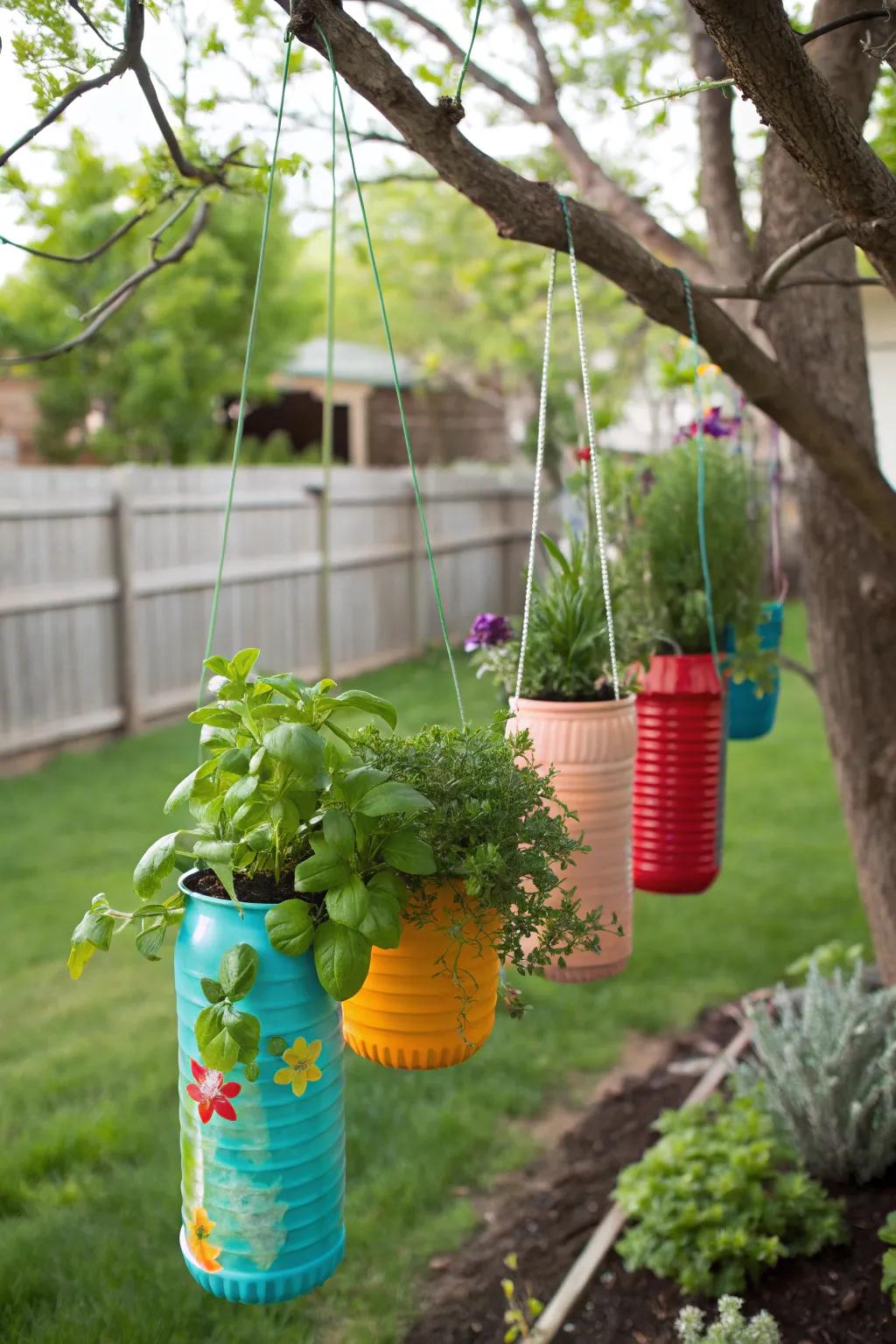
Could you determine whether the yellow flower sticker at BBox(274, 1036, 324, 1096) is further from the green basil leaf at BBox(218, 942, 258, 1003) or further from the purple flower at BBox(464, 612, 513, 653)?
the purple flower at BBox(464, 612, 513, 653)

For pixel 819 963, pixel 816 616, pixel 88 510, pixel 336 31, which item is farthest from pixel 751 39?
pixel 88 510

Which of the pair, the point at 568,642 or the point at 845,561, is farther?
the point at 845,561

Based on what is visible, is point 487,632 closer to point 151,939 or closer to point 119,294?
point 119,294

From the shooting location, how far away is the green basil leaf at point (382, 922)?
4.09ft

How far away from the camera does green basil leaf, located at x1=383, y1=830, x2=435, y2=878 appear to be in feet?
4.20

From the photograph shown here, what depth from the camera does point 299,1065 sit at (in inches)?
50.8

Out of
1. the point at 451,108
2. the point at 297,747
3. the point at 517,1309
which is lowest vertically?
the point at 517,1309

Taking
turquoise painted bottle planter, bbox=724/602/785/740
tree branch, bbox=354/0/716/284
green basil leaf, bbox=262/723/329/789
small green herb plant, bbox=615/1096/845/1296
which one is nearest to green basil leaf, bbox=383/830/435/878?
green basil leaf, bbox=262/723/329/789

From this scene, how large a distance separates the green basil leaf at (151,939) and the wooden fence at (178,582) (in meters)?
3.38

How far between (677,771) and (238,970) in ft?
4.13

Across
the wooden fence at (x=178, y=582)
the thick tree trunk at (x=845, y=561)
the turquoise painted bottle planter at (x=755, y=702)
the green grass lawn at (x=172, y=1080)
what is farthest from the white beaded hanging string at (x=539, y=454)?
the wooden fence at (x=178, y=582)

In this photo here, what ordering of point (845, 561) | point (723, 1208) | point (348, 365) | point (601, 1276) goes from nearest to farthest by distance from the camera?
1. point (723, 1208)
2. point (601, 1276)
3. point (845, 561)
4. point (348, 365)

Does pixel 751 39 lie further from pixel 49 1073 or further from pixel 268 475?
pixel 268 475

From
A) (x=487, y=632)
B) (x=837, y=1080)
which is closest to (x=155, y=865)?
(x=487, y=632)
